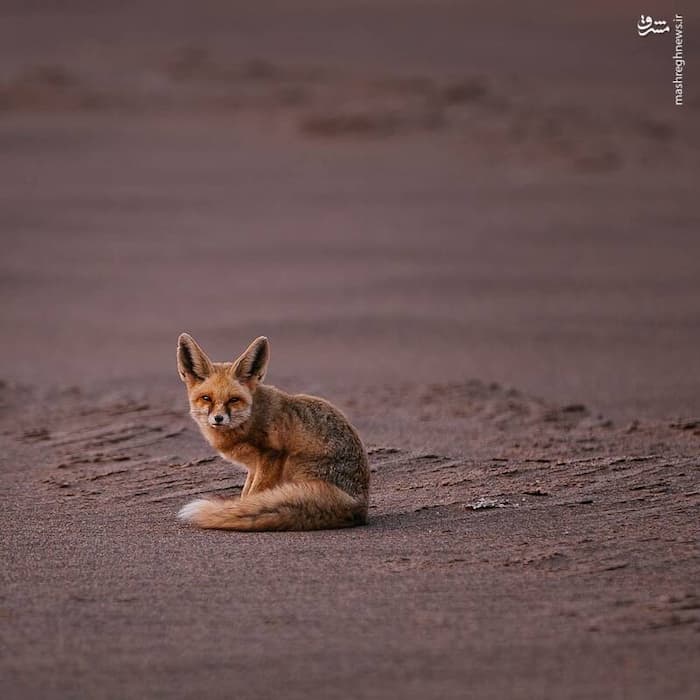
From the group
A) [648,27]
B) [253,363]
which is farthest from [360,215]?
[253,363]

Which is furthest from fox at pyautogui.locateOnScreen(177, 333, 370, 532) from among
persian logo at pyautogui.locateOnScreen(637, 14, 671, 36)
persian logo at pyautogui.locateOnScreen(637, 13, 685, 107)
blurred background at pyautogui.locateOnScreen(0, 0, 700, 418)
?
persian logo at pyautogui.locateOnScreen(637, 14, 671, 36)

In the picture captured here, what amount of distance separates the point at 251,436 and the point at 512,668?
7.48 feet

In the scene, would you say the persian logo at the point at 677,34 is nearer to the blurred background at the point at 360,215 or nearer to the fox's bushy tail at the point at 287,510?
the blurred background at the point at 360,215

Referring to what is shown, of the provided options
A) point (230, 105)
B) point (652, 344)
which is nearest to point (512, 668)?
point (652, 344)

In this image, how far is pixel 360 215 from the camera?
2125 centimetres

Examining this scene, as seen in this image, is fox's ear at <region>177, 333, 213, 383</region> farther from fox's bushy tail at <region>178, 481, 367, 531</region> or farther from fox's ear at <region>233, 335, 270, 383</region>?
fox's bushy tail at <region>178, 481, 367, 531</region>

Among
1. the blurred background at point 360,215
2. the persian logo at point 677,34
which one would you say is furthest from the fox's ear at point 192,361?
the persian logo at point 677,34

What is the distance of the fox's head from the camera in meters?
6.34

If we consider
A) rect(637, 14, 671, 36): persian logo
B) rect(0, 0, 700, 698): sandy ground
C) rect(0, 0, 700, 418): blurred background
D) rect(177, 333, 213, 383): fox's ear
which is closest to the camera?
rect(0, 0, 700, 698): sandy ground

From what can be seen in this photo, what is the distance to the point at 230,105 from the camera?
94.4 ft

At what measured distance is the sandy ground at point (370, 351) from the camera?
4.80m

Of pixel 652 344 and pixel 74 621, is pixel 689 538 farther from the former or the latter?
pixel 652 344

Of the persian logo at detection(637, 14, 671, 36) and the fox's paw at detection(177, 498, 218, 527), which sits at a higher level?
the persian logo at detection(637, 14, 671, 36)

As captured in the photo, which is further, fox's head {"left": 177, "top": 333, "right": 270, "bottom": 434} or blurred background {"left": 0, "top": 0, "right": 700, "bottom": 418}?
blurred background {"left": 0, "top": 0, "right": 700, "bottom": 418}
